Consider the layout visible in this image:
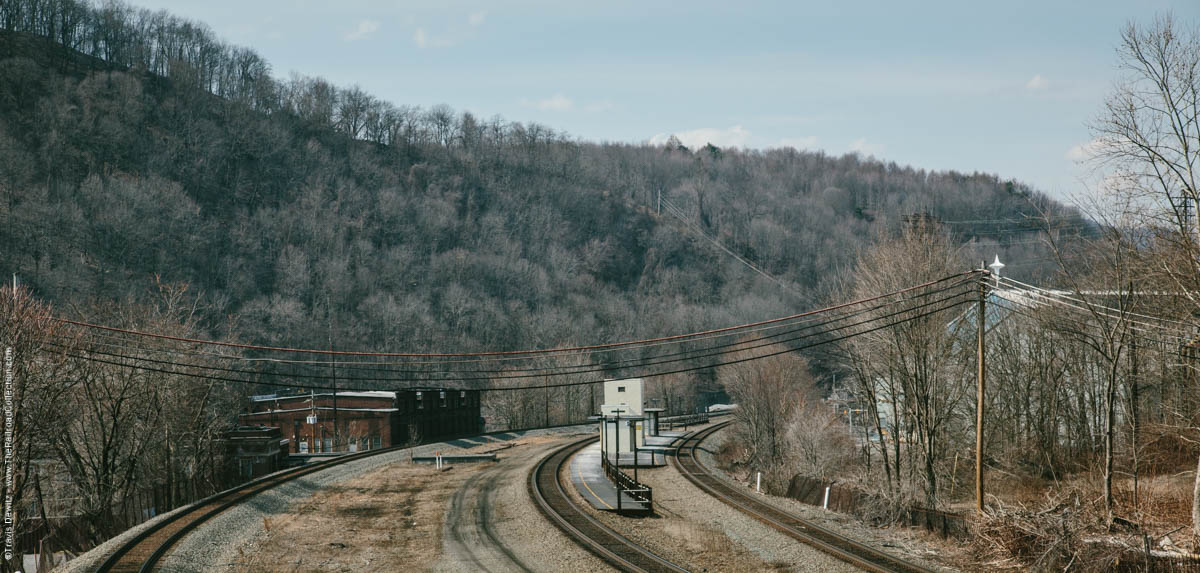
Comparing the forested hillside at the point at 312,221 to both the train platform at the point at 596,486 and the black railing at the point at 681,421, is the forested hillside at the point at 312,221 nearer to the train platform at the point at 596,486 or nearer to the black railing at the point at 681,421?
the black railing at the point at 681,421

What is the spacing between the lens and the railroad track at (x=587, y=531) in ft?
61.0

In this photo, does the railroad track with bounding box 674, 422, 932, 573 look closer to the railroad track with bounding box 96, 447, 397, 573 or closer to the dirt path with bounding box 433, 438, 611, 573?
the dirt path with bounding box 433, 438, 611, 573

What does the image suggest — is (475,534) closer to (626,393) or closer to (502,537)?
(502,537)

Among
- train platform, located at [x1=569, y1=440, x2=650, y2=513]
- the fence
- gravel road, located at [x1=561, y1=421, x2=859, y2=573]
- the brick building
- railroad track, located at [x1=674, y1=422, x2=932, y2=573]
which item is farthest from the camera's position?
the brick building

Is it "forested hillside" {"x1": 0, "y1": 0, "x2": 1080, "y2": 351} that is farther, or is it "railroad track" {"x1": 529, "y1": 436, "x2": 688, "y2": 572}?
"forested hillside" {"x1": 0, "y1": 0, "x2": 1080, "y2": 351}

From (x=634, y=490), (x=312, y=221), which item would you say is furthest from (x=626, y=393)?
(x=312, y=221)

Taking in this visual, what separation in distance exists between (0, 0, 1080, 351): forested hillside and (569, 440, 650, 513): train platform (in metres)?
63.0

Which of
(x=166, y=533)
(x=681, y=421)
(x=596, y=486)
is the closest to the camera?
(x=166, y=533)

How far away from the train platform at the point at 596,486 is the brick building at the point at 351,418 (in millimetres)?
18040

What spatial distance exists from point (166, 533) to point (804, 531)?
57.9ft

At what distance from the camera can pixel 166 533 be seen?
21188 mm

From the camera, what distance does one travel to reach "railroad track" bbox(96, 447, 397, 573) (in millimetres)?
18078

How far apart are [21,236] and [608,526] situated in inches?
4148
